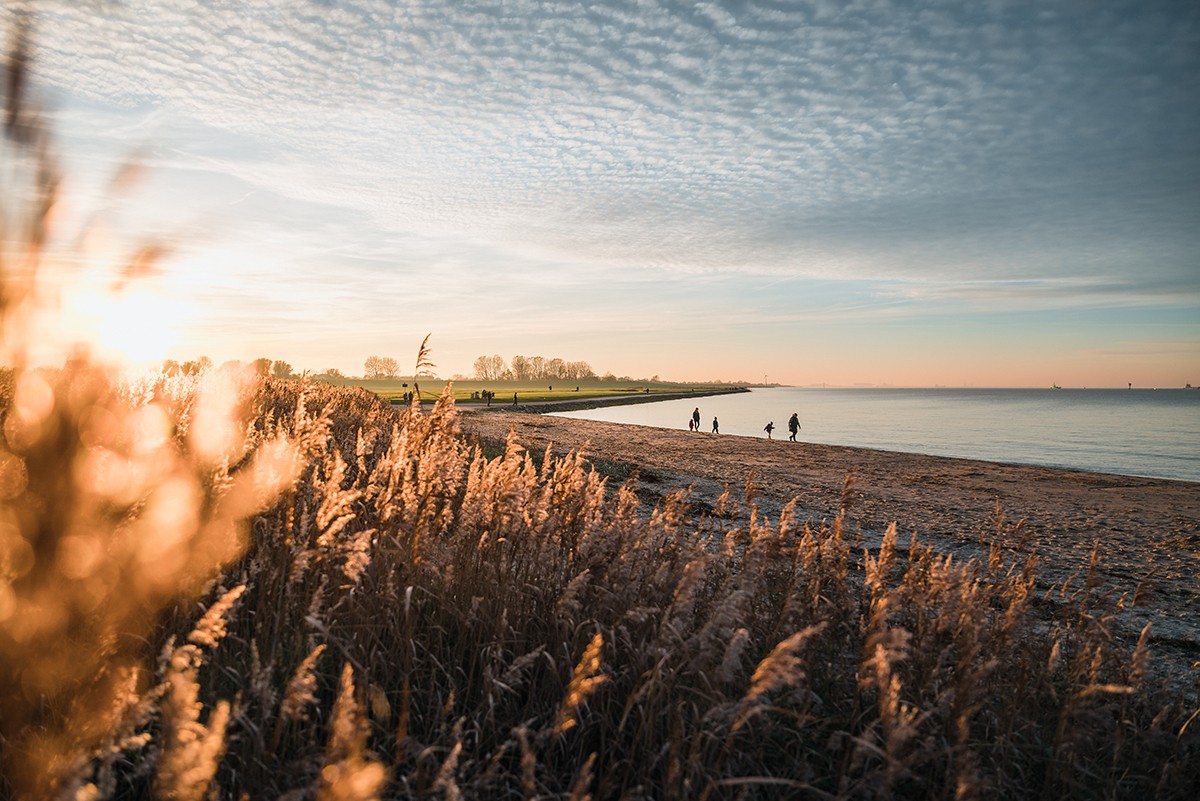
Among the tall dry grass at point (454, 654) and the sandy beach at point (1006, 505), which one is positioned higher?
the tall dry grass at point (454, 654)

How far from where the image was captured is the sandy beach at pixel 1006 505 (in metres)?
8.66

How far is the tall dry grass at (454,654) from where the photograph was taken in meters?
2.03

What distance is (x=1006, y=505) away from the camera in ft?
59.8

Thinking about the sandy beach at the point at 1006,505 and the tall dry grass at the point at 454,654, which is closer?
the tall dry grass at the point at 454,654

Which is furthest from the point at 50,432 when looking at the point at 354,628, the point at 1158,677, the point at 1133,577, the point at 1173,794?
the point at 1133,577

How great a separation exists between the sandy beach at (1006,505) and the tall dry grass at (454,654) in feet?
3.97

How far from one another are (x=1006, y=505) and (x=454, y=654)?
19.7m

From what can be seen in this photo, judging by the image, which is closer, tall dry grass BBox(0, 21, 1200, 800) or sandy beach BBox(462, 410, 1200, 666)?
tall dry grass BBox(0, 21, 1200, 800)

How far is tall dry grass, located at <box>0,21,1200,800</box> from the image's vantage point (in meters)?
2.03

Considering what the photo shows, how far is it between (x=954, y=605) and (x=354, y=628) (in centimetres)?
312

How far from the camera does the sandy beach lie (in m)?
8.66

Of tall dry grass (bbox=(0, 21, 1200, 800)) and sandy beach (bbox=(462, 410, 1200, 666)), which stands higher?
tall dry grass (bbox=(0, 21, 1200, 800))

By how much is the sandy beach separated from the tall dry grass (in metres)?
1.21

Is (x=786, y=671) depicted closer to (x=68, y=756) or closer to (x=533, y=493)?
(x=68, y=756)
